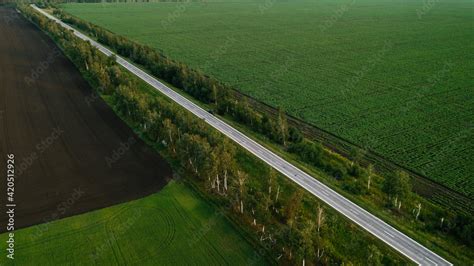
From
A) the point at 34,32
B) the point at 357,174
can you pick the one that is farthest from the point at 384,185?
the point at 34,32

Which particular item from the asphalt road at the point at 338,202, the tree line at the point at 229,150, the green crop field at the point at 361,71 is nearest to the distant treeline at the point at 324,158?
the tree line at the point at 229,150

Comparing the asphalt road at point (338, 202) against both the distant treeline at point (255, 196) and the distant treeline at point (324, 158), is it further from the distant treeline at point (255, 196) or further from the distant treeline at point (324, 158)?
the distant treeline at point (324, 158)

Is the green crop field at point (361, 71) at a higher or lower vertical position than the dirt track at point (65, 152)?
higher

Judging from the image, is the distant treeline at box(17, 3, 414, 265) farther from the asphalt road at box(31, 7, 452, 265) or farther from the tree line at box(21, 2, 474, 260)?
the asphalt road at box(31, 7, 452, 265)

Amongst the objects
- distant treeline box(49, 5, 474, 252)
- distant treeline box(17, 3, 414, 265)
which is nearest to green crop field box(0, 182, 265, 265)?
distant treeline box(17, 3, 414, 265)

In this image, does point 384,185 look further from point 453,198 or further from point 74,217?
point 74,217
